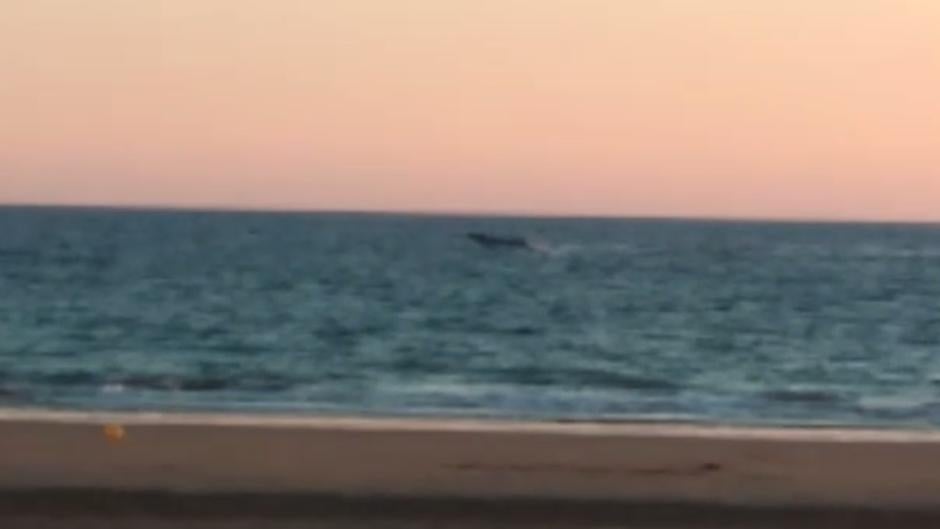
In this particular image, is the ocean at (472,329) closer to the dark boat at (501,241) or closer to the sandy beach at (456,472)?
the dark boat at (501,241)

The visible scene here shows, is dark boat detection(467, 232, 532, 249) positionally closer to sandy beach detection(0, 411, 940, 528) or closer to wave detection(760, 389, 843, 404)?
wave detection(760, 389, 843, 404)

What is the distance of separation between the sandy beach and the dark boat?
68.3m

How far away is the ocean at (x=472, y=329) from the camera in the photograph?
19109 millimetres

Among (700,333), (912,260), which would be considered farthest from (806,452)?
(912,260)

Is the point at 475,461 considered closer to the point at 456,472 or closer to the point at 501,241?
the point at 456,472

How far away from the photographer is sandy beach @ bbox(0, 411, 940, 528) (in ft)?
21.7

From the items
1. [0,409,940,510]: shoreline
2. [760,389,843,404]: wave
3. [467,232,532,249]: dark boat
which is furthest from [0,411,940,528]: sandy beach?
[467,232,532,249]: dark boat

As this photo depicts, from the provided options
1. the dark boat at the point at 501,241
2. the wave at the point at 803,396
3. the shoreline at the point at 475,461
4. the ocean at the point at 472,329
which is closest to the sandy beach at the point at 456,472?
the shoreline at the point at 475,461

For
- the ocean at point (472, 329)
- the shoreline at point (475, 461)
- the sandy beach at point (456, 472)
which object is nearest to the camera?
the sandy beach at point (456, 472)

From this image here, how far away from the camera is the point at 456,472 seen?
23.4 ft

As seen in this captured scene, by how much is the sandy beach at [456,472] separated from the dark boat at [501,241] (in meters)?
68.3

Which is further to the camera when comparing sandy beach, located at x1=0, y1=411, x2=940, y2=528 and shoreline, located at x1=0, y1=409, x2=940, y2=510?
shoreline, located at x1=0, y1=409, x2=940, y2=510

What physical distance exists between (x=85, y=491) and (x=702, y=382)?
15765 mm

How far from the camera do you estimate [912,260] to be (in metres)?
69.3
